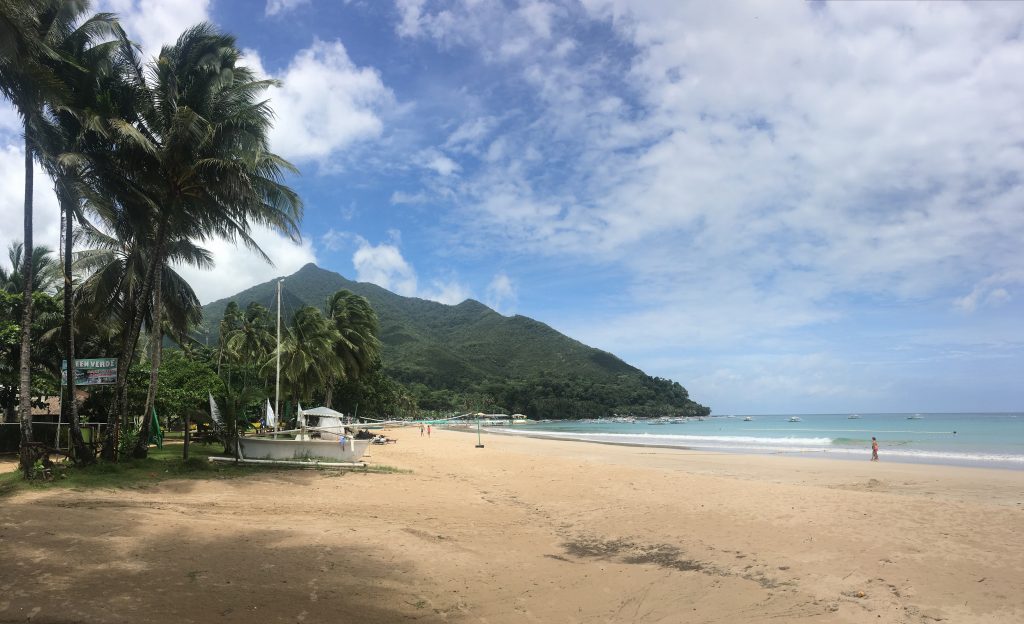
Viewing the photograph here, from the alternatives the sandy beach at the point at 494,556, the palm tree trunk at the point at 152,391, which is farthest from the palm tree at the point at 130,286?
the sandy beach at the point at 494,556

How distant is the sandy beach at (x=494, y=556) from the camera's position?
5.21m

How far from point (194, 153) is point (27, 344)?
5.02m

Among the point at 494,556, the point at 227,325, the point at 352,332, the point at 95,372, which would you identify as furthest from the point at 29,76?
the point at 227,325

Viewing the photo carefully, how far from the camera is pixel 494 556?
734 cm

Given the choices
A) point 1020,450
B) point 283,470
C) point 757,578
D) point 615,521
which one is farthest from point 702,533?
point 1020,450

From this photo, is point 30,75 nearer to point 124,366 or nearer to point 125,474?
point 124,366

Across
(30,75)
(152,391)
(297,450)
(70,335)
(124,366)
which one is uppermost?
(30,75)

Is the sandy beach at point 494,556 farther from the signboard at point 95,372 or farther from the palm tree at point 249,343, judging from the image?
the palm tree at point 249,343

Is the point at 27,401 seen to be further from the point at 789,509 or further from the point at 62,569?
the point at 789,509

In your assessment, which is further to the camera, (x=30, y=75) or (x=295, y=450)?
(x=295, y=450)

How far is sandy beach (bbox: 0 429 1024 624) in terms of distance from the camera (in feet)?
17.1

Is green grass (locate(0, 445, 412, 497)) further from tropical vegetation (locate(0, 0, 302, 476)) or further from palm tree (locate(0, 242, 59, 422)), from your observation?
palm tree (locate(0, 242, 59, 422))

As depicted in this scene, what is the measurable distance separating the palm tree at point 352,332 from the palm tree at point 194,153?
25303mm

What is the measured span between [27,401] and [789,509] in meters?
13.7
